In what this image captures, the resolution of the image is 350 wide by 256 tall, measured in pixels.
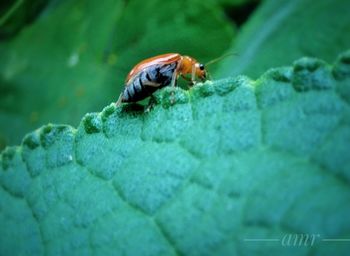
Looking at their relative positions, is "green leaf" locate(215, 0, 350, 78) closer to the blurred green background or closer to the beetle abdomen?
the blurred green background

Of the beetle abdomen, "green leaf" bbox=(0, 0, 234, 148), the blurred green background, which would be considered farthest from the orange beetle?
"green leaf" bbox=(0, 0, 234, 148)

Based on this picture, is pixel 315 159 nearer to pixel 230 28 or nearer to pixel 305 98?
pixel 305 98

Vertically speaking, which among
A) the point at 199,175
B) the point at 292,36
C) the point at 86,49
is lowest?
the point at 199,175

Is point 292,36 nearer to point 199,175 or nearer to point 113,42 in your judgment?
point 113,42

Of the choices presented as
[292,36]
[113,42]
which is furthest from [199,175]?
[113,42]

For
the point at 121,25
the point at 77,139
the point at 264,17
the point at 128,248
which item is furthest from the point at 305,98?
the point at 121,25

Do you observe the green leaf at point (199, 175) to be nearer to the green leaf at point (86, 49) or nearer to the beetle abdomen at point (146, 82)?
the beetle abdomen at point (146, 82)

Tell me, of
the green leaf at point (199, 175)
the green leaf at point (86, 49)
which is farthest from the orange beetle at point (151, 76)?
the green leaf at point (86, 49)
